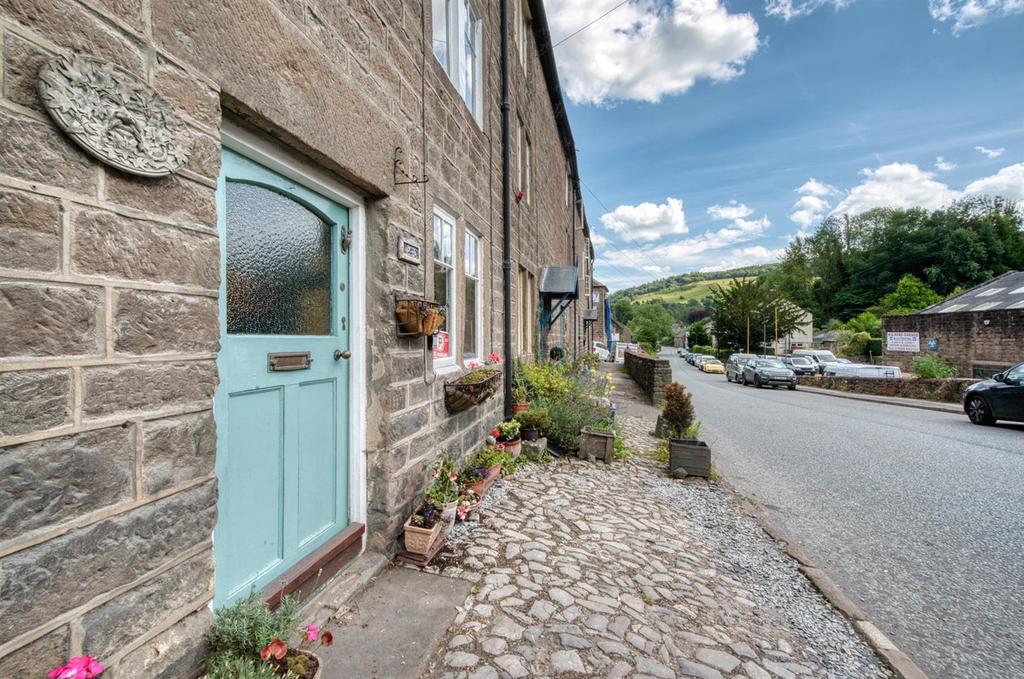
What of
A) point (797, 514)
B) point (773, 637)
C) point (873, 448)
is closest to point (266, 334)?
point (773, 637)

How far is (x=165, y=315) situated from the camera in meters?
1.56

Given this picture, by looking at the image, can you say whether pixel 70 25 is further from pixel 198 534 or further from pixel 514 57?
pixel 514 57

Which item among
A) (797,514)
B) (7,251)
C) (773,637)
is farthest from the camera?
(797,514)

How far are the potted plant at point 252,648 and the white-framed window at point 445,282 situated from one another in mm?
2490

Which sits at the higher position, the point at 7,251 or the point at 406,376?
the point at 7,251

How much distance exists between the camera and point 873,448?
27.5ft

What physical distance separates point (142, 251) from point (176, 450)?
0.68m

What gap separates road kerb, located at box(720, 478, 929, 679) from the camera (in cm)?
248

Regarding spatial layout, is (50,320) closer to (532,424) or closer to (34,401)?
(34,401)

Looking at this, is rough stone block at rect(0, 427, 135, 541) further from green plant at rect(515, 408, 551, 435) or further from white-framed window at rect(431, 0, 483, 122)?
green plant at rect(515, 408, 551, 435)

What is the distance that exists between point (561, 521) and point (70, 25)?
13.3 ft

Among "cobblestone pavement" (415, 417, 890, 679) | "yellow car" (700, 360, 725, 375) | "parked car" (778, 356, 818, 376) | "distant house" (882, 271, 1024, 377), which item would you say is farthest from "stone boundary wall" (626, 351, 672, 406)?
"yellow car" (700, 360, 725, 375)

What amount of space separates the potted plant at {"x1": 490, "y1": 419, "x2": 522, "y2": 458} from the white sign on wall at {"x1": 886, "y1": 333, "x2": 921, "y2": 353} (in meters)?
27.6

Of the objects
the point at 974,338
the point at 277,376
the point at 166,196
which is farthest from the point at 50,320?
the point at 974,338
